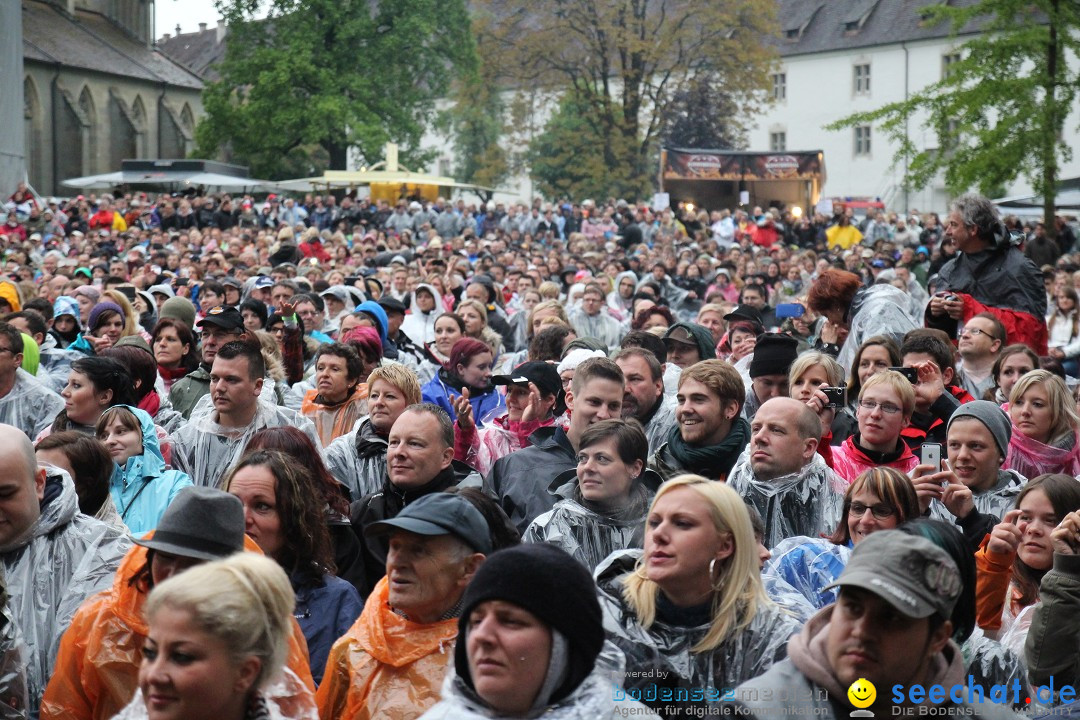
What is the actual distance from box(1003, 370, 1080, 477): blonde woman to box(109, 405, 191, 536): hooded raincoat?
4.24 meters

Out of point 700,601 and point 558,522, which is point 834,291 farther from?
point 700,601

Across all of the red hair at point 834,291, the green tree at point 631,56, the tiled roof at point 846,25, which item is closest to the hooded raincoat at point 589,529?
the red hair at point 834,291

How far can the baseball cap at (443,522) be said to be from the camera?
4.14 meters

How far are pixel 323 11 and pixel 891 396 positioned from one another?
53531mm

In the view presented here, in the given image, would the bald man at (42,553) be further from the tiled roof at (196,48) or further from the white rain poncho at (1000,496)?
the tiled roof at (196,48)

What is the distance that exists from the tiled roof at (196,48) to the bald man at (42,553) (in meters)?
94.0

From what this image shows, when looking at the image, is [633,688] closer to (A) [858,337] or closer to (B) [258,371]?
(B) [258,371]

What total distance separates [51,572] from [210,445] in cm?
227

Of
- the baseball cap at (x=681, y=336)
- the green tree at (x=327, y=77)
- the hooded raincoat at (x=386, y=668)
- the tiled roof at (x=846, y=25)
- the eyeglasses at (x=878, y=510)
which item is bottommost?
the hooded raincoat at (x=386, y=668)

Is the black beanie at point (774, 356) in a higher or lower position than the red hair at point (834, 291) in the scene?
lower

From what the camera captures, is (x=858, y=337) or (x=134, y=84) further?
(x=134, y=84)

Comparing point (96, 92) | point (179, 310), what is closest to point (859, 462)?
point (179, 310)

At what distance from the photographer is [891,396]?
6293 mm

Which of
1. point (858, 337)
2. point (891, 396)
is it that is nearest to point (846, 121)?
point (858, 337)
